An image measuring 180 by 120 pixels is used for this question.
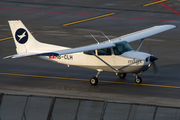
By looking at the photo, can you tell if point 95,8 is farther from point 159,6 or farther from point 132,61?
point 132,61

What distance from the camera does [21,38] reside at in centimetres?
2111

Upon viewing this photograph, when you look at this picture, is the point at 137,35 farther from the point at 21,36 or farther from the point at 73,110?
the point at 73,110

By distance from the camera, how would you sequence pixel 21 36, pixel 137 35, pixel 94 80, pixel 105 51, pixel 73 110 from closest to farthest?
1. pixel 73 110
2. pixel 105 51
3. pixel 94 80
4. pixel 21 36
5. pixel 137 35

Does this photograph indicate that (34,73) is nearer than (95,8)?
Yes

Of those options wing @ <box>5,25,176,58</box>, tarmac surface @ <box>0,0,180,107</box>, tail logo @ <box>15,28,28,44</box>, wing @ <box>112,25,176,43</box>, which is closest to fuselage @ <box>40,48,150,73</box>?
wing @ <box>5,25,176,58</box>

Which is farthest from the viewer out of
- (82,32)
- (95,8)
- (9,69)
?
(95,8)

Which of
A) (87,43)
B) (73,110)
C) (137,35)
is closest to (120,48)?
(137,35)

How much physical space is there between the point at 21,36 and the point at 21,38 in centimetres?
12

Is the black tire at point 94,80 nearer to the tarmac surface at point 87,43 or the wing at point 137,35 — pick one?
the tarmac surface at point 87,43

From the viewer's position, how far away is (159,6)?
42969 mm

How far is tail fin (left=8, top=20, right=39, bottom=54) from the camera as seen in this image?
20969 millimetres

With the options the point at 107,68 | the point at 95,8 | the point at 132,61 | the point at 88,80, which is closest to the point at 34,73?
the point at 88,80

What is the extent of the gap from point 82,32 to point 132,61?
47.6 ft

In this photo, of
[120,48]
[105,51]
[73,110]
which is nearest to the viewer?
[73,110]
